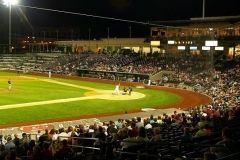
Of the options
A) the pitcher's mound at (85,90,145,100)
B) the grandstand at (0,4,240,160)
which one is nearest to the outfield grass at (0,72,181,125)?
the pitcher's mound at (85,90,145,100)

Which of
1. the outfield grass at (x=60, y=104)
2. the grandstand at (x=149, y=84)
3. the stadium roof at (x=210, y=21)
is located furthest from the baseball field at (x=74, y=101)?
the stadium roof at (x=210, y=21)

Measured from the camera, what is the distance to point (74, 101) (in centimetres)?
3812

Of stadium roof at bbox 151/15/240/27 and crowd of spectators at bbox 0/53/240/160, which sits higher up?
stadium roof at bbox 151/15/240/27

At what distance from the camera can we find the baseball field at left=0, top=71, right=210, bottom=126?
3045 centimetres

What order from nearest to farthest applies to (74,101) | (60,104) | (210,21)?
(60,104), (74,101), (210,21)

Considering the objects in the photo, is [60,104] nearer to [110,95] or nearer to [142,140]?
[110,95]

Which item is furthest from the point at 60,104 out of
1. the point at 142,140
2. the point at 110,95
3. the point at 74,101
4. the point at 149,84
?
the point at 142,140

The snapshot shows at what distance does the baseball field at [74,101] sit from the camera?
99.9 ft

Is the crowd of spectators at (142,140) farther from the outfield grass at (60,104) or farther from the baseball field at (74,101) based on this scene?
the outfield grass at (60,104)

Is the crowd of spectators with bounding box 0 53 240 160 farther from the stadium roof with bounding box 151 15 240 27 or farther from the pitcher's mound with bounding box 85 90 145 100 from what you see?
the stadium roof with bounding box 151 15 240 27

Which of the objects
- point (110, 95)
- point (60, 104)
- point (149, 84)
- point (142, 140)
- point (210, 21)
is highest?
point (210, 21)

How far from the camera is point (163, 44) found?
7981 cm

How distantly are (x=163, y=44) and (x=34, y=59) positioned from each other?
94.5ft

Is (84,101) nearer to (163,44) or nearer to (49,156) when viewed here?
(49,156)
